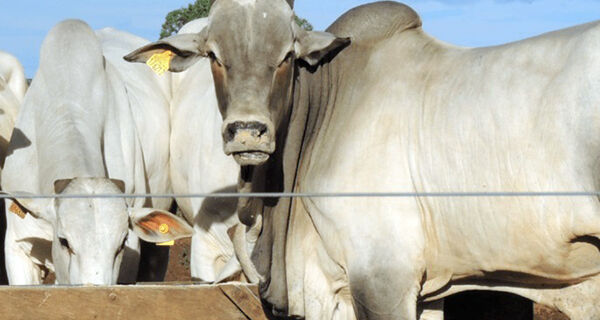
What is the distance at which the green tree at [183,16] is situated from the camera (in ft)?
48.6

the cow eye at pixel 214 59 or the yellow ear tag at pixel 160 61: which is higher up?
the cow eye at pixel 214 59

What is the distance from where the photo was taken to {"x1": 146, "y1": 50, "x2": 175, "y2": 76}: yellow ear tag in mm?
Result: 5477

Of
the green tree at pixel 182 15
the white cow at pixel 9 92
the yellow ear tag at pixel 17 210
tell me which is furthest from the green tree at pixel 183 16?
the yellow ear tag at pixel 17 210

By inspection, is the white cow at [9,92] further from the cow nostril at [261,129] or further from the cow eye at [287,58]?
the cow nostril at [261,129]

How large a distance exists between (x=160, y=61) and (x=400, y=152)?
1274 millimetres

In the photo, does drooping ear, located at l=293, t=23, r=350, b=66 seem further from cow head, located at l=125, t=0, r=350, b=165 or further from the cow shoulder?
the cow shoulder

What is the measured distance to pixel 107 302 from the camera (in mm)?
4797

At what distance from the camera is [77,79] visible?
6.68 metres

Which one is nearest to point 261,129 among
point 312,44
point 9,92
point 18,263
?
point 312,44

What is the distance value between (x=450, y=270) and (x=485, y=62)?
0.92 m

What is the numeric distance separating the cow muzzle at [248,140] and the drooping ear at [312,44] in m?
0.54

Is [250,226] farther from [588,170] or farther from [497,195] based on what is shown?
[588,170]

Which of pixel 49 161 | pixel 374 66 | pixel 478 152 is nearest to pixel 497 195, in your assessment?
pixel 478 152

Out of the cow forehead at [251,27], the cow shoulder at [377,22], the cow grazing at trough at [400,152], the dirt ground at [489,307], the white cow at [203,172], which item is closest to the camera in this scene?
the cow grazing at trough at [400,152]
